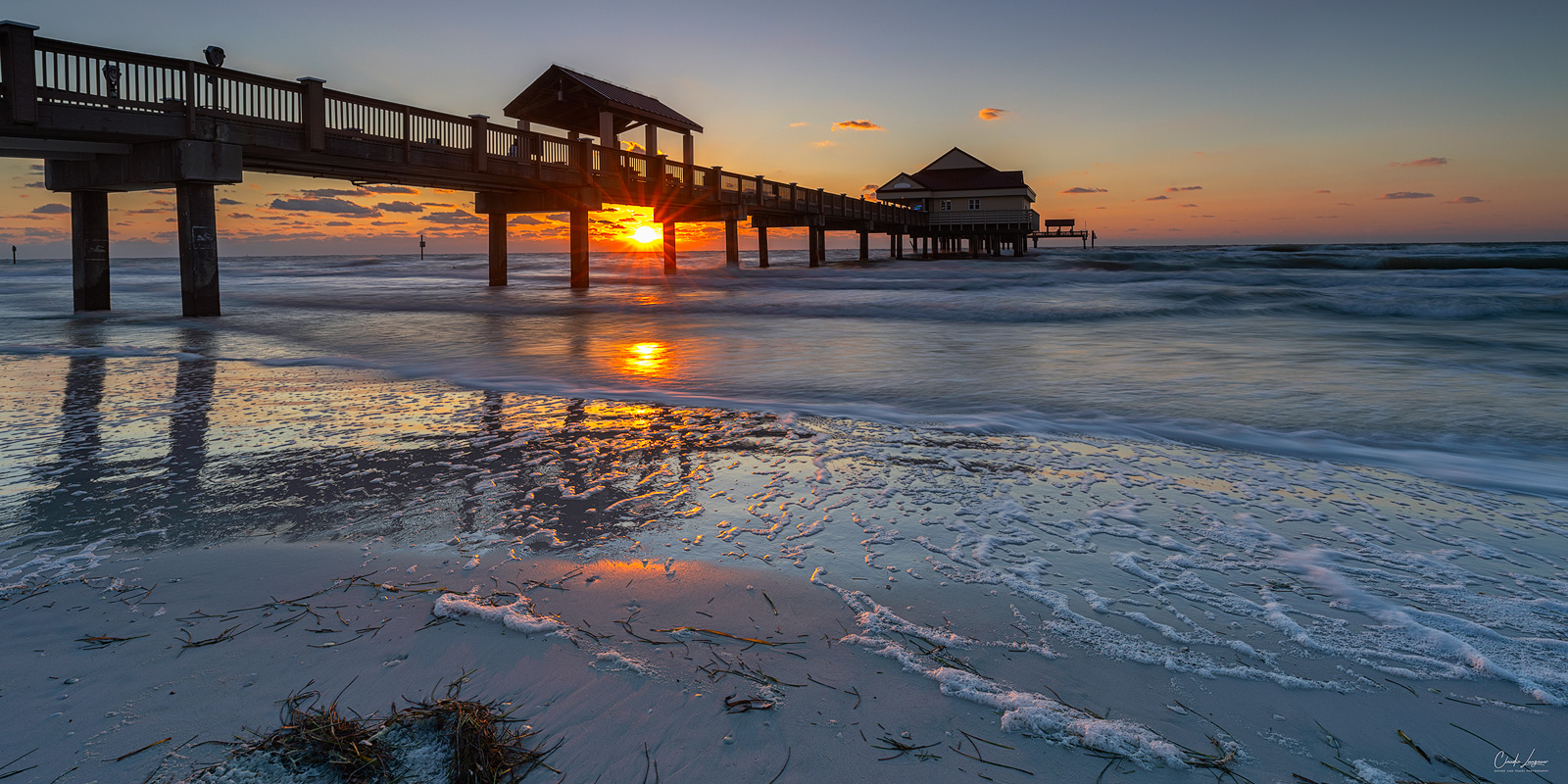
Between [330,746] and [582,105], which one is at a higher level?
[582,105]

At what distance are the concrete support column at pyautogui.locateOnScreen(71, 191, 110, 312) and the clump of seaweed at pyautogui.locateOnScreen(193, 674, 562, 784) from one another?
2047cm

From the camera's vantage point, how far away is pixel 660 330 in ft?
46.5

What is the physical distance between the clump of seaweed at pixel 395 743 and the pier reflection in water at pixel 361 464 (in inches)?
52.9

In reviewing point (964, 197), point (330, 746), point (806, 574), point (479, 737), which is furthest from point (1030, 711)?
point (964, 197)

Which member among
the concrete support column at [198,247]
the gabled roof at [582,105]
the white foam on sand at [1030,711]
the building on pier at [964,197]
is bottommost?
the white foam on sand at [1030,711]

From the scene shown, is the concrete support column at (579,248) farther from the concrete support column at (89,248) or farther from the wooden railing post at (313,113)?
the concrete support column at (89,248)

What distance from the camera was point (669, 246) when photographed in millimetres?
34688

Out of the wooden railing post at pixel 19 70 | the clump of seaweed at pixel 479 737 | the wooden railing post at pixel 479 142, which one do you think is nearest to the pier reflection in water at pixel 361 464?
the clump of seaweed at pixel 479 737

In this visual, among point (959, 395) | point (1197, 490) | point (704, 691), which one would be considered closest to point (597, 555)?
point (704, 691)

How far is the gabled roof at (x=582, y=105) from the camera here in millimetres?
25609

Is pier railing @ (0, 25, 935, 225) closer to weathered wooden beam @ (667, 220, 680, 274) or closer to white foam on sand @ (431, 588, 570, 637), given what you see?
weathered wooden beam @ (667, 220, 680, 274)

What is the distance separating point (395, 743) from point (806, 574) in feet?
4.81

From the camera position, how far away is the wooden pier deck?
12.4 m

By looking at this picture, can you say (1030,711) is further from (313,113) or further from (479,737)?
(313,113)
